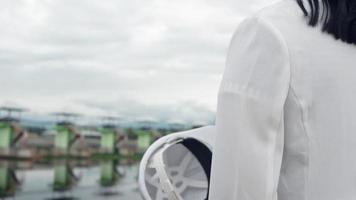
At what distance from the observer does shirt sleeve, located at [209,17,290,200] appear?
42cm

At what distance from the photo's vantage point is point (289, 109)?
444 mm

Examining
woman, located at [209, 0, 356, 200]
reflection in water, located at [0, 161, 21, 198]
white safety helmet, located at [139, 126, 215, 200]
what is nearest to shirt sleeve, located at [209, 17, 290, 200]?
woman, located at [209, 0, 356, 200]

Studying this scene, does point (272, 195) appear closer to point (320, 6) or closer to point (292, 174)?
point (292, 174)

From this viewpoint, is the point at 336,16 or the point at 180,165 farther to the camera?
the point at 180,165

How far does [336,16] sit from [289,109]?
0.11 m

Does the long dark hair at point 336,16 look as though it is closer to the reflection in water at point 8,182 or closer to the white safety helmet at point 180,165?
the white safety helmet at point 180,165

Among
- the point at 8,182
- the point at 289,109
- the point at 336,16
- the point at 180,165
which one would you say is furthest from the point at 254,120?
the point at 8,182

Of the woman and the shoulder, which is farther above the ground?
the shoulder

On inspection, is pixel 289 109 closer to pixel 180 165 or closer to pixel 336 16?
pixel 336 16

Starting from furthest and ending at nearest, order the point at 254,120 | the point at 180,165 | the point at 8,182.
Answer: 1. the point at 8,182
2. the point at 180,165
3. the point at 254,120

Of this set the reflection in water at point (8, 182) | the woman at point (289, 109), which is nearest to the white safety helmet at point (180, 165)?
the woman at point (289, 109)

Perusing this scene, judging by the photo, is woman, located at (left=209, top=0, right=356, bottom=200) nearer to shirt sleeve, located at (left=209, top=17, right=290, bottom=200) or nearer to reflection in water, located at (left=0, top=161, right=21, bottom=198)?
shirt sleeve, located at (left=209, top=17, right=290, bottom=200)

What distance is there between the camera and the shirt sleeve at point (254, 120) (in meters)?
0.42

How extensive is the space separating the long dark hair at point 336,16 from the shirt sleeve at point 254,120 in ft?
0.21
